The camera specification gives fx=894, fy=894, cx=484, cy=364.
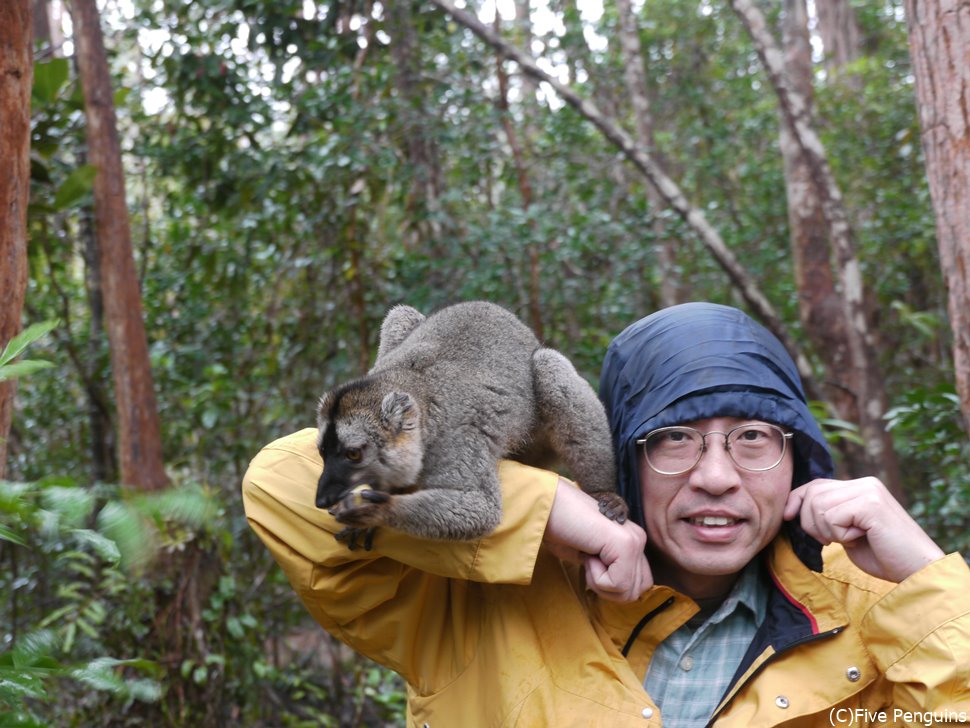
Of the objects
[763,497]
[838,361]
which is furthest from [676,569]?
[838,361]

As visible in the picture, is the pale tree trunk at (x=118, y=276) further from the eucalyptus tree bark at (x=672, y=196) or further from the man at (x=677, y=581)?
the man at (x=677, y=581)

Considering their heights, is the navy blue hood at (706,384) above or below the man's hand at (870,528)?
above

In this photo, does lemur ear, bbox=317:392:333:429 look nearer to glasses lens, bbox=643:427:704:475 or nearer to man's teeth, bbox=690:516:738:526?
glasses lens, bbox=643:427:704:475

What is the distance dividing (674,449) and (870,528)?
0.47 m

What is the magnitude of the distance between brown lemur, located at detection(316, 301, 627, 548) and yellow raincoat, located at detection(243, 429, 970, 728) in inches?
3.4

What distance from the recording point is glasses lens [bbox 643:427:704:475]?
2152mm

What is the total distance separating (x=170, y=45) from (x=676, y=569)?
16.9 ft

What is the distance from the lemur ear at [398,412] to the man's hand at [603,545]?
714 mm

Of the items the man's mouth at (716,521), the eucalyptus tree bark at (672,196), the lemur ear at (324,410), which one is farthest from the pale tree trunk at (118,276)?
the man's mouth at (716,521)

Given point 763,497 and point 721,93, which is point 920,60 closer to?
point 763,497

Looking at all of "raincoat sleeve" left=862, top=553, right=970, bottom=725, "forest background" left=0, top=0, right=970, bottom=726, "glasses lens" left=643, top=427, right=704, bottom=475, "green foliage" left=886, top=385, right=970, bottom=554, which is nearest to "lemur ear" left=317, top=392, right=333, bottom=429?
"glasses lens" left=643, top=427, right=704, bottom=475

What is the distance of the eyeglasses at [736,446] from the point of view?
2143 millimetres

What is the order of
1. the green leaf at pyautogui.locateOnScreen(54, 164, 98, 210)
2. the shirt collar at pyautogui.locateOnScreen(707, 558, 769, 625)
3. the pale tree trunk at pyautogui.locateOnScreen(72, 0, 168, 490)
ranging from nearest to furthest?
1. the shirt collar at pyautogui.locateOnScreen(707, 558, 769, 625)
2. the green leaf at pyautogui.locateOnScreen(54, 164, 98, 210)
3. the pale tree trunk at pyautogui.locateOnScreen(72, 0, 168, 490)

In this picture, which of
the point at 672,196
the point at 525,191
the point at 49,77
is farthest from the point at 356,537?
the point at 525,191
